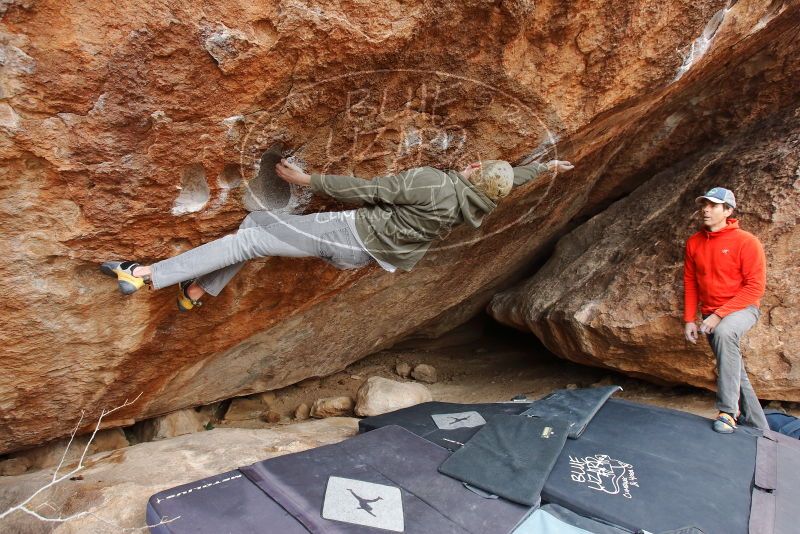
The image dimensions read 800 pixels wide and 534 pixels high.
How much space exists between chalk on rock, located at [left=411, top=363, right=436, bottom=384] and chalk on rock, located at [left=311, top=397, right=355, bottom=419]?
135cm

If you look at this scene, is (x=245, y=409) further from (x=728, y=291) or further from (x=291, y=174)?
(x=728, y=291)

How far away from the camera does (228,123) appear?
8.36ft

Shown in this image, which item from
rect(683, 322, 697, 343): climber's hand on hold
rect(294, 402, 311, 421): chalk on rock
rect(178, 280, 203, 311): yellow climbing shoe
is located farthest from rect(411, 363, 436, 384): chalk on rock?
rect(178, 280, 203, 311): yellow climbing shoe

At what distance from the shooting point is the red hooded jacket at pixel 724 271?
3.24 m

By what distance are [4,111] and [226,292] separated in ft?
5.15

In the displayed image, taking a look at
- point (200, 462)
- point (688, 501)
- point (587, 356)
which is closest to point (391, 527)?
point (200, 462)

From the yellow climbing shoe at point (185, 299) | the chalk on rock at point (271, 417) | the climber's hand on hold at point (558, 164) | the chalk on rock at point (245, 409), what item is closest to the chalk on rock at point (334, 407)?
the chalk on rock at point (271, 417)

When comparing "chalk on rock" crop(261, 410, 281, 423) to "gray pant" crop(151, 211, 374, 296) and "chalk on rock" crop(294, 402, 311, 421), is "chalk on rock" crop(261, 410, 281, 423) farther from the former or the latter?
"gray pant" crop(151, 211, 374, 296)

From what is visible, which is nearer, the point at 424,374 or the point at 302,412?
the point at 302,412

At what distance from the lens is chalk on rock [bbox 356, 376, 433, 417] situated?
449 centimetres

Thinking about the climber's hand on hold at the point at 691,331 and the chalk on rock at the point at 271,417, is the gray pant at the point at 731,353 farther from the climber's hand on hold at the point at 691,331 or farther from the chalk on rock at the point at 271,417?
the chalk on rock at the point at 271,417

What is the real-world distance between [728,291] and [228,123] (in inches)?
125

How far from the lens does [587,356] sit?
15.3 ft

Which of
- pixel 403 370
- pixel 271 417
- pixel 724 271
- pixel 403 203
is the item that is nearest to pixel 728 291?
pixel 724 271
